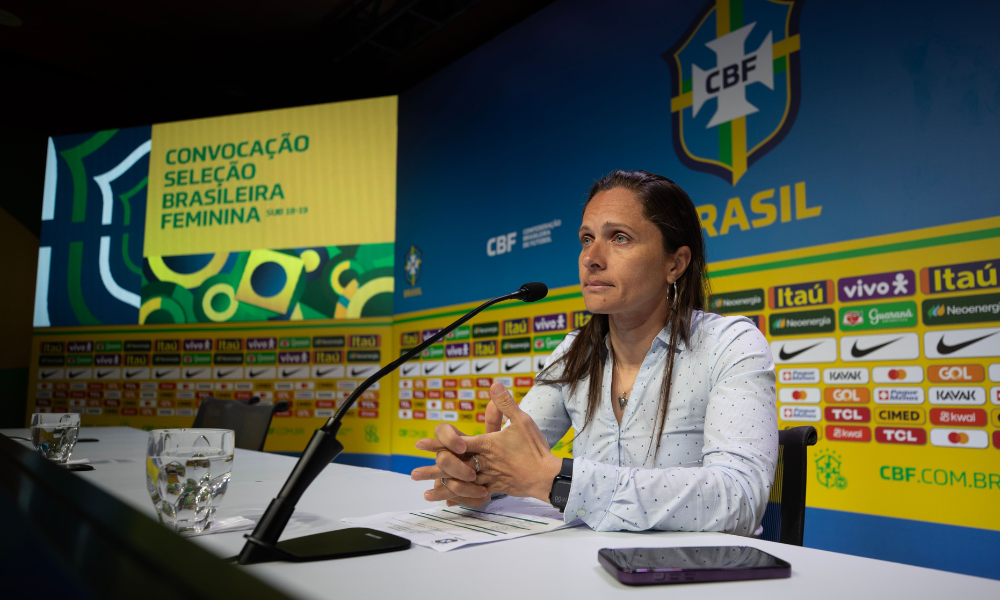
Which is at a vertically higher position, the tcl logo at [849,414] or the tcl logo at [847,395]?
the tcl logo at [847,395]

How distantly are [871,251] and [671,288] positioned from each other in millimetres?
1319

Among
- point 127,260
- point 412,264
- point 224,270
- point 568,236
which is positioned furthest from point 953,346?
point 127,260

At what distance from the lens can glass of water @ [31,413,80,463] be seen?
153 centimetres

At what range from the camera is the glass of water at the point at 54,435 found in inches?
60.2

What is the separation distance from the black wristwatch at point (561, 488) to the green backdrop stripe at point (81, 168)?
5721 mm

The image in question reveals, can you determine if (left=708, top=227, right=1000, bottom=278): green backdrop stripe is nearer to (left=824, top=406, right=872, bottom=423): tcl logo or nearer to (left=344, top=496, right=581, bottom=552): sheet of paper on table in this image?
(left=824, top=406, right=872, bottom=423): tcl logo

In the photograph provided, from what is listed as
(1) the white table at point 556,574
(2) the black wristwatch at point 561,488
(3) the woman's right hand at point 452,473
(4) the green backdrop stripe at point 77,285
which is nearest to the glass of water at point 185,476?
(1) the white table at point 556,574

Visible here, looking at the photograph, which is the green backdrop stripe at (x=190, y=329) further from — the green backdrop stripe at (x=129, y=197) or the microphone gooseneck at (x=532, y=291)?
the microphone gooseneck at (x=532, y=291)

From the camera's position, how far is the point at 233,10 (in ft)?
15.5

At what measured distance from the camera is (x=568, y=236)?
366 cm

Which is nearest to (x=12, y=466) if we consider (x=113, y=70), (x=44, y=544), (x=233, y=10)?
(x=44, y=544)

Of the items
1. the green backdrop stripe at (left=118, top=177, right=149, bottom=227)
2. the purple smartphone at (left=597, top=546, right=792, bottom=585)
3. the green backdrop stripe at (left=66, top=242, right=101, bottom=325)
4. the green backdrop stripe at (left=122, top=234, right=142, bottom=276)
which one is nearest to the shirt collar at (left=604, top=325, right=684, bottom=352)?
the purple smartphone at (left=597, top=546, right=792, bottom=585)

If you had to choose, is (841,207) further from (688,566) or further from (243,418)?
(243,418)

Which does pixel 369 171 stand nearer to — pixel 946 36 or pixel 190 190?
pixel 190 190
